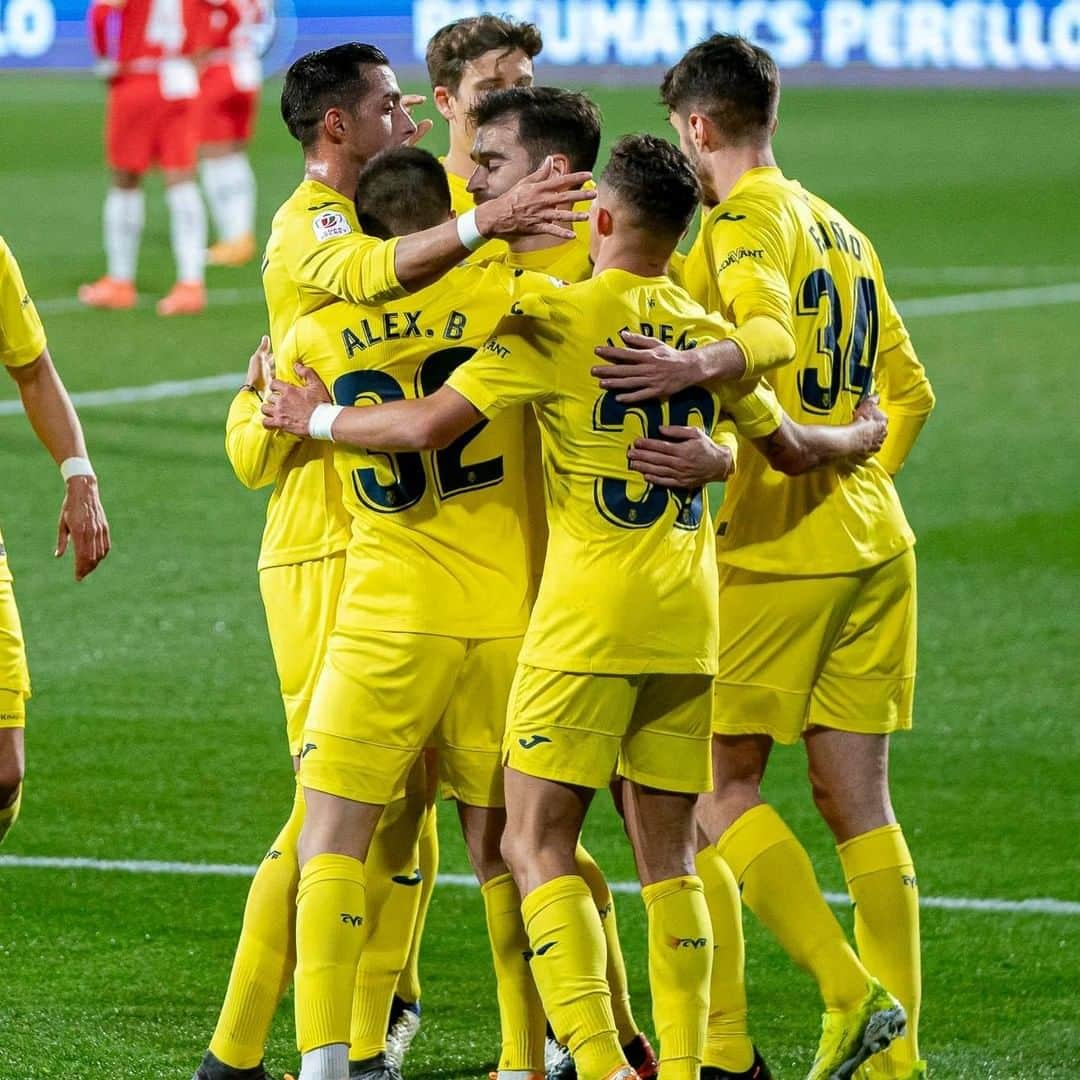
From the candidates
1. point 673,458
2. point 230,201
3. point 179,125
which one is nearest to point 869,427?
point 673,458

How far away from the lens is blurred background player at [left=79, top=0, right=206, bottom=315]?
1598 centimetres

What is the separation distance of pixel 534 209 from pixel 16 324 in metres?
1.60

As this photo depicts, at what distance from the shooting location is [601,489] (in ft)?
13.6

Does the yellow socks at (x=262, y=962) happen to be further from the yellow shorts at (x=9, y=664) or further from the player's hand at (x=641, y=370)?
Result: the player's hand at (x=641, y=370)

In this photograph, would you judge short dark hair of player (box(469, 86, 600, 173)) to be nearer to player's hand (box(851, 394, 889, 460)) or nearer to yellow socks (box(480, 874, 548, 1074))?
player's hand (box(851, 394, 889, 460))

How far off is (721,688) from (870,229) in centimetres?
1618

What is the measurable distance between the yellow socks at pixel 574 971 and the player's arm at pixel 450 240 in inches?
45.1

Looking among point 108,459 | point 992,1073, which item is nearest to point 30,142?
point 108,459

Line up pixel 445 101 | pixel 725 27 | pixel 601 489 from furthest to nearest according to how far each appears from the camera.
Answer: pixel 725 27 < pixel 445 101 < pixel 601 489

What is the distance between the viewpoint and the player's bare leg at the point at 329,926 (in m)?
4.14

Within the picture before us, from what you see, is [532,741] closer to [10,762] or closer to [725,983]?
[725,983]

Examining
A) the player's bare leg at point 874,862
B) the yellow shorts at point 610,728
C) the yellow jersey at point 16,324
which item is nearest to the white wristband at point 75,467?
the yellow jersey at point 16,324

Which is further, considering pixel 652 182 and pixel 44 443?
pixel 44 443

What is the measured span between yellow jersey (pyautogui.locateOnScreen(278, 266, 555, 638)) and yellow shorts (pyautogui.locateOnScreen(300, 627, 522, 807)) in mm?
39
